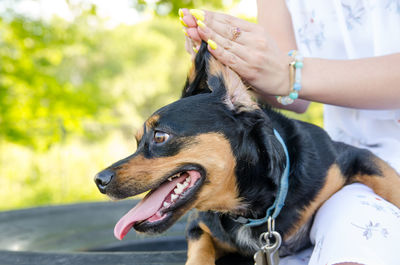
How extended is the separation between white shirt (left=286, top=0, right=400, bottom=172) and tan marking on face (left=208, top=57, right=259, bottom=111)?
72 cm

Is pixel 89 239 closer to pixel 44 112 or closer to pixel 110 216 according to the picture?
pixel 110 216

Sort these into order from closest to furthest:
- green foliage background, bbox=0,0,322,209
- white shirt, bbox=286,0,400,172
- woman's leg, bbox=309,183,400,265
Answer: woman's leg, bbox=309,183,400,265, white shirt, bbox=286,0,400,172, green foliage background, bbox=0,0,322,209

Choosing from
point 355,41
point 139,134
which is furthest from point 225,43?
point 355,41

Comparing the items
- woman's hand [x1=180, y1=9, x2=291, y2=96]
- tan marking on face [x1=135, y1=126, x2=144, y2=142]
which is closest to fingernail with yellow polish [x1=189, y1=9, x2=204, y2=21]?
woman's hand [x1=180, y1=9, x2=291, y2=96]

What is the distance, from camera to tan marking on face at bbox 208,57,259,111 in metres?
1.93

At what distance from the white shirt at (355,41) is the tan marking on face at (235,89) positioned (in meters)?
0.72

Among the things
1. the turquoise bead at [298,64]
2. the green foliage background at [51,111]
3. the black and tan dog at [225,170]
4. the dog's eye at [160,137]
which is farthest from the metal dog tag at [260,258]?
the green foliage background at [51,111]

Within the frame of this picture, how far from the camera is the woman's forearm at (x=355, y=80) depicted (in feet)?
6.29

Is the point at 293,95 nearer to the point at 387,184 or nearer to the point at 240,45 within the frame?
the point at 240,45

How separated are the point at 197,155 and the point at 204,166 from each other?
6 centimetres

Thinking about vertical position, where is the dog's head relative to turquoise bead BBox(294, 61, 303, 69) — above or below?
below

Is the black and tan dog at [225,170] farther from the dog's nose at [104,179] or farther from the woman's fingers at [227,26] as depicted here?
the woman's fingers at [227,26]

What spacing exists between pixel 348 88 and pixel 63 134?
5588mm

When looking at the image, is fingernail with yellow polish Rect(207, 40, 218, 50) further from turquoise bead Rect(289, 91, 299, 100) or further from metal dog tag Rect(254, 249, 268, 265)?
metal dog tag Rect(254, 249, 268, 265)
